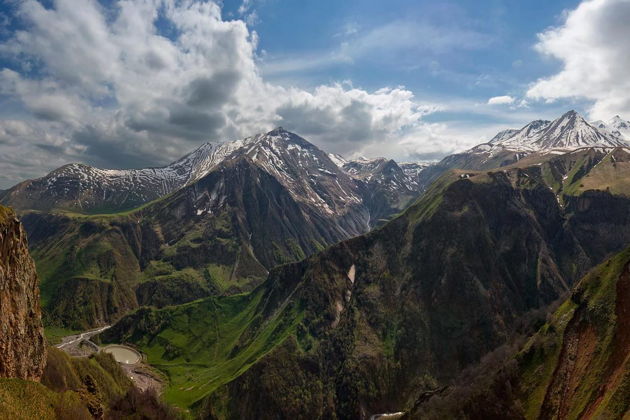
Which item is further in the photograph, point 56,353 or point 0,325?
point 56,353

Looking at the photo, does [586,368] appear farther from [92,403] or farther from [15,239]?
[15,239]

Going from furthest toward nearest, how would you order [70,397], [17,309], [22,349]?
[70,397]
[22,349]
[17,309]

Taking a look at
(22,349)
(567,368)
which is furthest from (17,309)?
(567,368)

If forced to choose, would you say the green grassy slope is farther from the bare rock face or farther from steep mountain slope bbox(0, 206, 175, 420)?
the bare rock face

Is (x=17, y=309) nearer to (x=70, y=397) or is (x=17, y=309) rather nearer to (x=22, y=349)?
(x=22, y=349)

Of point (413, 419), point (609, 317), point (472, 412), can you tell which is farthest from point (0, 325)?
point (609, 317)

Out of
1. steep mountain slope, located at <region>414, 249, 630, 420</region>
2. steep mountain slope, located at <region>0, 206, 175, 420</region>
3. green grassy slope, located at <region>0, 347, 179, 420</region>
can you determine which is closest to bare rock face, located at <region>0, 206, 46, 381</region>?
steep mountain slope, located at <region>0, 206, 175, 420</region>
